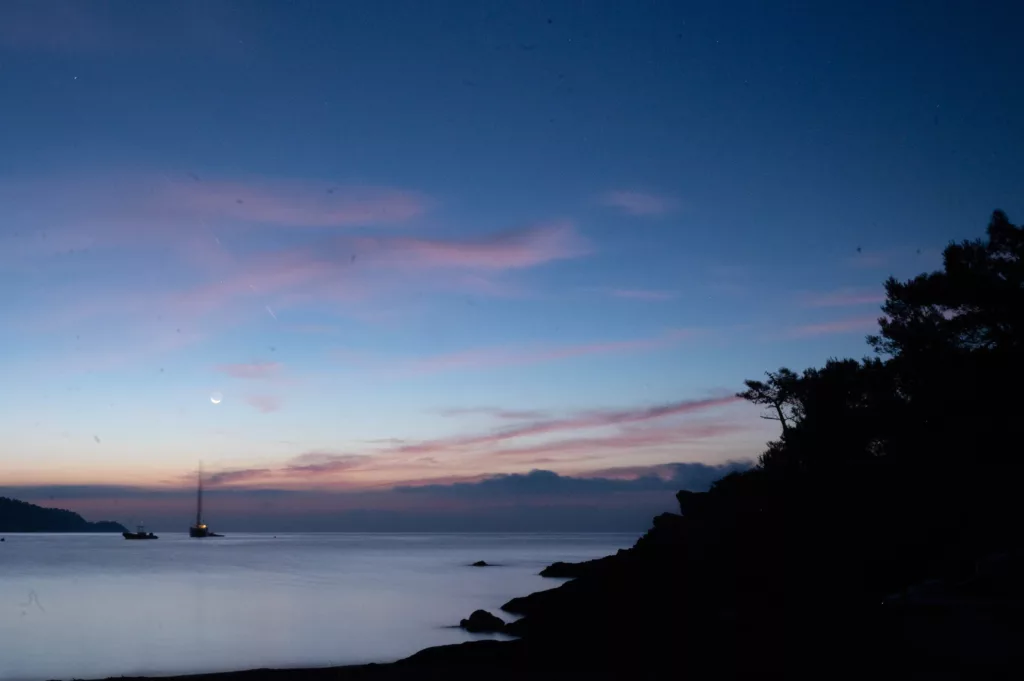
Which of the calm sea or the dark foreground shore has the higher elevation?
the dark foreground shore

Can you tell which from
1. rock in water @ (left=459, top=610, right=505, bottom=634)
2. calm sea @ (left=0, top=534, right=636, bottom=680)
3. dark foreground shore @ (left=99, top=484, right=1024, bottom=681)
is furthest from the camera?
rock in water @ (left=459, top=610, right=505, bottom=634)

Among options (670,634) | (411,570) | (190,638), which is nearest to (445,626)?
(190,638)

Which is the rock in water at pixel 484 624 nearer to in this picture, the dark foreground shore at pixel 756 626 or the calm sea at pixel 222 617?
the calm sea at pixel 222 617

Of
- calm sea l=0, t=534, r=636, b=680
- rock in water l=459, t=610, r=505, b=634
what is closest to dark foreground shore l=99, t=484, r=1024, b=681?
rock in water l=459, t=610, r=505, b=634

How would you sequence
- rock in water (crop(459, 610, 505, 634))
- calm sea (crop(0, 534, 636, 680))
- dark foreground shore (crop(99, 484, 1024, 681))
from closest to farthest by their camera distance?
1. dark foreground shore (crop(99, 484, 1024, 681))
2. calm sea (crop(0, 534, 636, 680))
3. rock in water (crop(459, 610, 505, 634))

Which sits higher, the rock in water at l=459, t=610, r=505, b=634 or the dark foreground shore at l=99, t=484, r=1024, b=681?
the dark foreground shore at l=99, t=484, r=1024, b=681

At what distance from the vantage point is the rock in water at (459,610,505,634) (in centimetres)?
3703

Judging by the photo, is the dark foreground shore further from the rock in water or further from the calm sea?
the calm sea

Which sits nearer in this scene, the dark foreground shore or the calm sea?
the dark foreground shore

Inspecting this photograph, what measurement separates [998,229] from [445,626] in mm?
Answer: 33199

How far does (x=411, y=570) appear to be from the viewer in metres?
93.3

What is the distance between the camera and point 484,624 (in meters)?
37.8

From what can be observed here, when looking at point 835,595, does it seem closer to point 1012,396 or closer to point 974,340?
point 1012,396

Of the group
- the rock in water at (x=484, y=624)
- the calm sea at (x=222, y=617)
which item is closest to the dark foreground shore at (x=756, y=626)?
the rock in water at (x=484, y=624)
